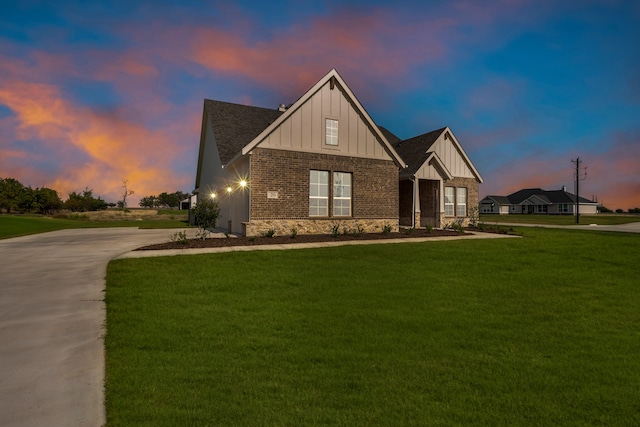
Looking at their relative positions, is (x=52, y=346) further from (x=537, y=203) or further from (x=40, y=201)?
(x=537, y=203)

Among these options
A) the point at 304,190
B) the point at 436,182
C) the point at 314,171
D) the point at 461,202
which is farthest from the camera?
the point at 461,202

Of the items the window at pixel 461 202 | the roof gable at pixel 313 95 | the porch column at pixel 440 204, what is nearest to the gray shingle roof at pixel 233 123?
the roof gable at pixel 313 95

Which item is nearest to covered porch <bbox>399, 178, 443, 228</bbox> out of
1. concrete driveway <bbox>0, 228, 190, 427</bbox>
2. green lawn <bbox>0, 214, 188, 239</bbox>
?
green lawn <bbox>0, 214, 188, 239</bbox>

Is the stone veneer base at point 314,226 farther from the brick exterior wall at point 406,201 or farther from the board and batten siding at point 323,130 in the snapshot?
the brick exterior wall at point 406,201

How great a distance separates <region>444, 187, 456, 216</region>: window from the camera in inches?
965

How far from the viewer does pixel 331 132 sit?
16625 millimetres

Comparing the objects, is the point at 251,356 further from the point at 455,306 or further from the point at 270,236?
the point at 270,236

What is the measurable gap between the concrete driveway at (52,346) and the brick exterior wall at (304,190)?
720 cm

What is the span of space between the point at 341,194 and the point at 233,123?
10562 millimetres

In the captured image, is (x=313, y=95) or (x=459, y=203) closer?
(x=313, y=95)

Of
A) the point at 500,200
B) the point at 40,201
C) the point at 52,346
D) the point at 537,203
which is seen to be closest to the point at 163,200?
the point at 40,201

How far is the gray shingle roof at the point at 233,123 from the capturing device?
2047 cm

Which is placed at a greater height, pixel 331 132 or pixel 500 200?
pixel 500 200

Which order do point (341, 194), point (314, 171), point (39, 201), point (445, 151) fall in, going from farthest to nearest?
point (39, 201)
point (445, 151)
point (341, 194)
point (314, 171)
